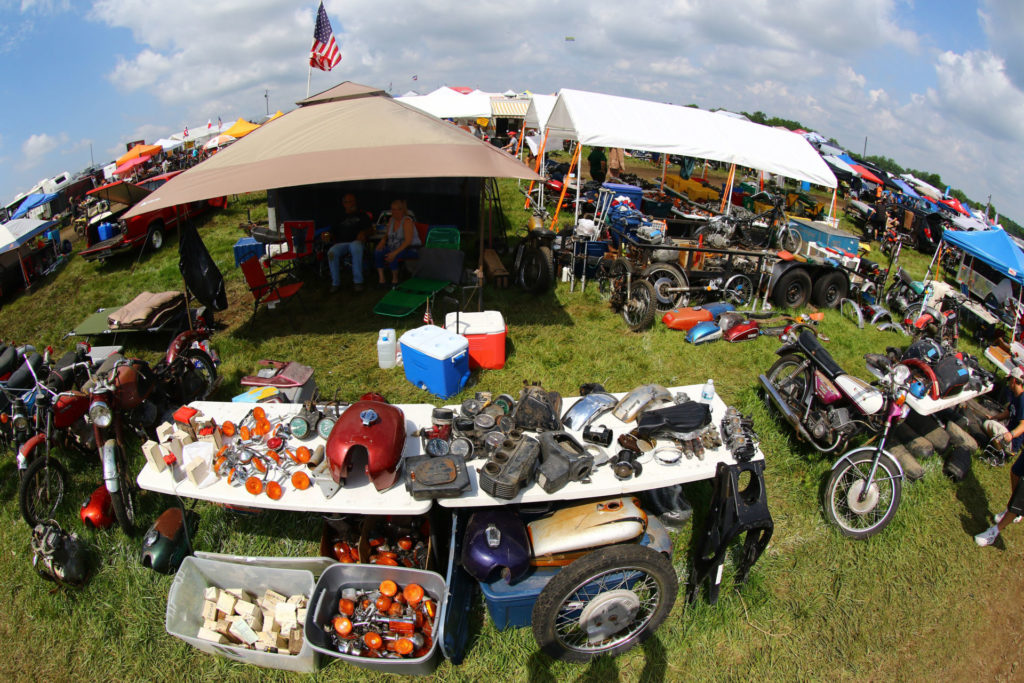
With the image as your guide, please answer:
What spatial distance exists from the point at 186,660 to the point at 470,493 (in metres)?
2.16

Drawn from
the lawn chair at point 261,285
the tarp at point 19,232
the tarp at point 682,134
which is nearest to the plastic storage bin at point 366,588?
the lawn chair at point 261,285

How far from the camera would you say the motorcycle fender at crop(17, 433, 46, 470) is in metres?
3.89

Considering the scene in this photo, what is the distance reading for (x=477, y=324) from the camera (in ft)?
19.2

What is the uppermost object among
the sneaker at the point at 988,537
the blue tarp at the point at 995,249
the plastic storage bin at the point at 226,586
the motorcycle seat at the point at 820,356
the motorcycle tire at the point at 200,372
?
the blue tarp at the point at 995,249

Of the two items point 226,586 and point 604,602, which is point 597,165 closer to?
point 604,602

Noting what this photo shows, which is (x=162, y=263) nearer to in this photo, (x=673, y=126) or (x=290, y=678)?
(x=290, y=678)

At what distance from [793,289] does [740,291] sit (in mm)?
955

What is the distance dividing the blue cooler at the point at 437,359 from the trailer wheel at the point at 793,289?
560 centimetres

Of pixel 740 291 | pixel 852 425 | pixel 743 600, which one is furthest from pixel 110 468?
pixel 740 291

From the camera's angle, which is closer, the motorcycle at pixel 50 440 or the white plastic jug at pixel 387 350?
the motorcycle at pixel 50 440

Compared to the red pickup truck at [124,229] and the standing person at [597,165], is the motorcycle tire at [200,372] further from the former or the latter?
the standing person at [597,165]

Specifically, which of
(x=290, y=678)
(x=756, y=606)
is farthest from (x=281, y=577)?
(x=756, y=606)

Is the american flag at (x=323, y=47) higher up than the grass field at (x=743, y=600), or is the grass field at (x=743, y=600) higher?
the american flag at (x=323, y=47)

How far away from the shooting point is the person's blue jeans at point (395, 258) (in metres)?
7.98
